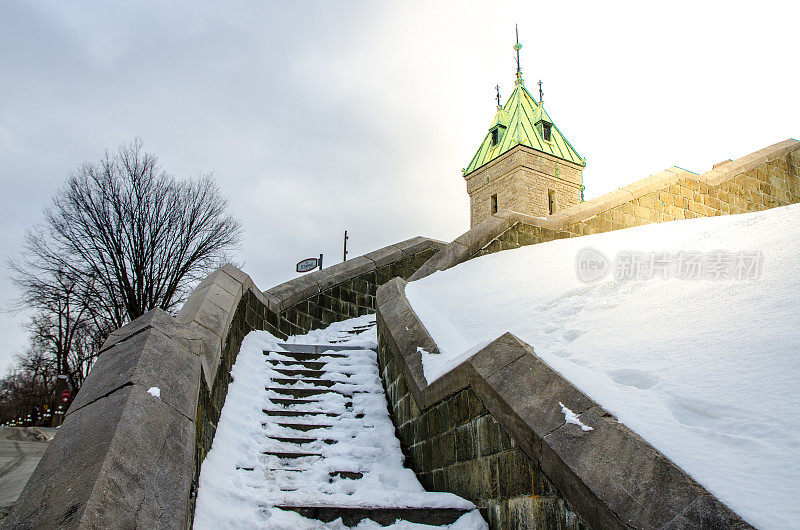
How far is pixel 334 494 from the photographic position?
164 inches

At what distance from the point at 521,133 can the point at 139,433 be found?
36.8m

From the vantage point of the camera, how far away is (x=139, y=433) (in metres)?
2.89

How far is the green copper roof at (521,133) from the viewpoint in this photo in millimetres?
37125

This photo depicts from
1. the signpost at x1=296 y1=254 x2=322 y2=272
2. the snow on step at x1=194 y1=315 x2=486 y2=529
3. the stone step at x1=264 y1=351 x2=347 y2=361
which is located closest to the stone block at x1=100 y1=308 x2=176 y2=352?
the snow on step at x1=194 y1=315 x2=486 y2=529

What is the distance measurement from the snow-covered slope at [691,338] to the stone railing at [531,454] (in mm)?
113

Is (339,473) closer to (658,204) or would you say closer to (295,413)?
(295,413)

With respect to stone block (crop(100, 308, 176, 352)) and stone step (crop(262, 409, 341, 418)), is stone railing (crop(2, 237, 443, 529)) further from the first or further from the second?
stone step (crop(262, 409, 341, 418))

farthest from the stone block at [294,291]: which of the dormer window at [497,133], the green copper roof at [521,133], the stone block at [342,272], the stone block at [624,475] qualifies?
the dormer window at [497,133]

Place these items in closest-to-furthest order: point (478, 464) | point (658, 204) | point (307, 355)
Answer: point (478, 464), point (307, 355), point (658, 204)

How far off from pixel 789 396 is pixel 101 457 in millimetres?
3133

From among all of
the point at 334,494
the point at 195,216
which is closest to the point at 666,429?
the point at 334,494

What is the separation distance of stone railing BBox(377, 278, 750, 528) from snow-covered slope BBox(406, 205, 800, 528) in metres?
0.11

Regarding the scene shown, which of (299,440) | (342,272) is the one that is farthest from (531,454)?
(342,272)

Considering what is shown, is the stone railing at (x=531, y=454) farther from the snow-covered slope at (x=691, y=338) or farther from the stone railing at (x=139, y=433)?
the stone railing at (x=139, y=433)
